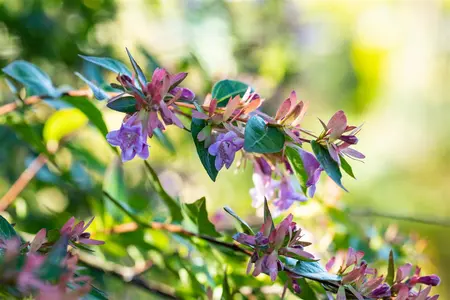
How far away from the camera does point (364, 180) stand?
434 centimetres

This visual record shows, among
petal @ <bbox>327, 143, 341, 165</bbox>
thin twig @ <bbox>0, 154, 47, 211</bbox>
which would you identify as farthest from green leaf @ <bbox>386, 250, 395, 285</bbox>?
thin twig @ <bbox>0, 154, 47, 211</bbox>

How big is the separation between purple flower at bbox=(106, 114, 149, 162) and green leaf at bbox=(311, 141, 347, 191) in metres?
0.13

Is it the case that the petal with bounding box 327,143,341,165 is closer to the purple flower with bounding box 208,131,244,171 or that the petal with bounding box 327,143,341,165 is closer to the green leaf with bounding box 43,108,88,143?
the purple flower with bounding box 208,131,244,171

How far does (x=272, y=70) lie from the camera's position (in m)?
1.43

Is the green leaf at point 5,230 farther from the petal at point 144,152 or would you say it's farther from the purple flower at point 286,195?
the purple flower at point 286,195

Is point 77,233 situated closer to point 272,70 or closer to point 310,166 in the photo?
point 310,166

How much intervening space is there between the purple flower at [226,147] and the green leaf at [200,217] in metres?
0.13

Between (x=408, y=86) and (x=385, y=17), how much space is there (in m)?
0.76

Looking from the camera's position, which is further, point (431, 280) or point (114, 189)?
point (114, 189)

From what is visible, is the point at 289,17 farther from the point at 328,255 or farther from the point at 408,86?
the point at 408,86

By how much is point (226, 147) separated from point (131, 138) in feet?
0.24

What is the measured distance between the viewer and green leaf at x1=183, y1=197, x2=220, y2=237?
1.77ft

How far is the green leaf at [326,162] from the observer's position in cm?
42

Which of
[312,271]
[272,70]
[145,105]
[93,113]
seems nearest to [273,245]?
[312,271]
